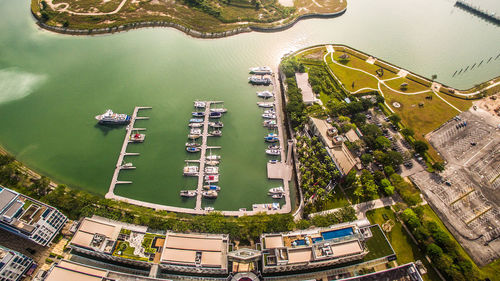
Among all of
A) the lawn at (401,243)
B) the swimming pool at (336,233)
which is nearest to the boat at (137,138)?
the swimming pool at (336,233)

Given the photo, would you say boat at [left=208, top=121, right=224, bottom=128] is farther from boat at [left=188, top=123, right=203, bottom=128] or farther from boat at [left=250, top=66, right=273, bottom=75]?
A: boat at [left=250, top=66, right=273, bottom=75]

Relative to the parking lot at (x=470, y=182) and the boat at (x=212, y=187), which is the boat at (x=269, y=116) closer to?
the boat at (x=212, y=187)

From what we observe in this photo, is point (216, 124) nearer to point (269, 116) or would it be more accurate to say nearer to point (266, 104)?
point (269, 116)

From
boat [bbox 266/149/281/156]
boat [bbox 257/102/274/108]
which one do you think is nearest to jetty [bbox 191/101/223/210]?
boat [bbox 257/102/274/108]

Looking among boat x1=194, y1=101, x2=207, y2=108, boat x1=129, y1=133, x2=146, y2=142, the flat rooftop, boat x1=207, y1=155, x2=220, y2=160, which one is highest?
boat x1=194, y1=101, x2=207, y2=108

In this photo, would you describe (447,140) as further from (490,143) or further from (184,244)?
(184,244)
